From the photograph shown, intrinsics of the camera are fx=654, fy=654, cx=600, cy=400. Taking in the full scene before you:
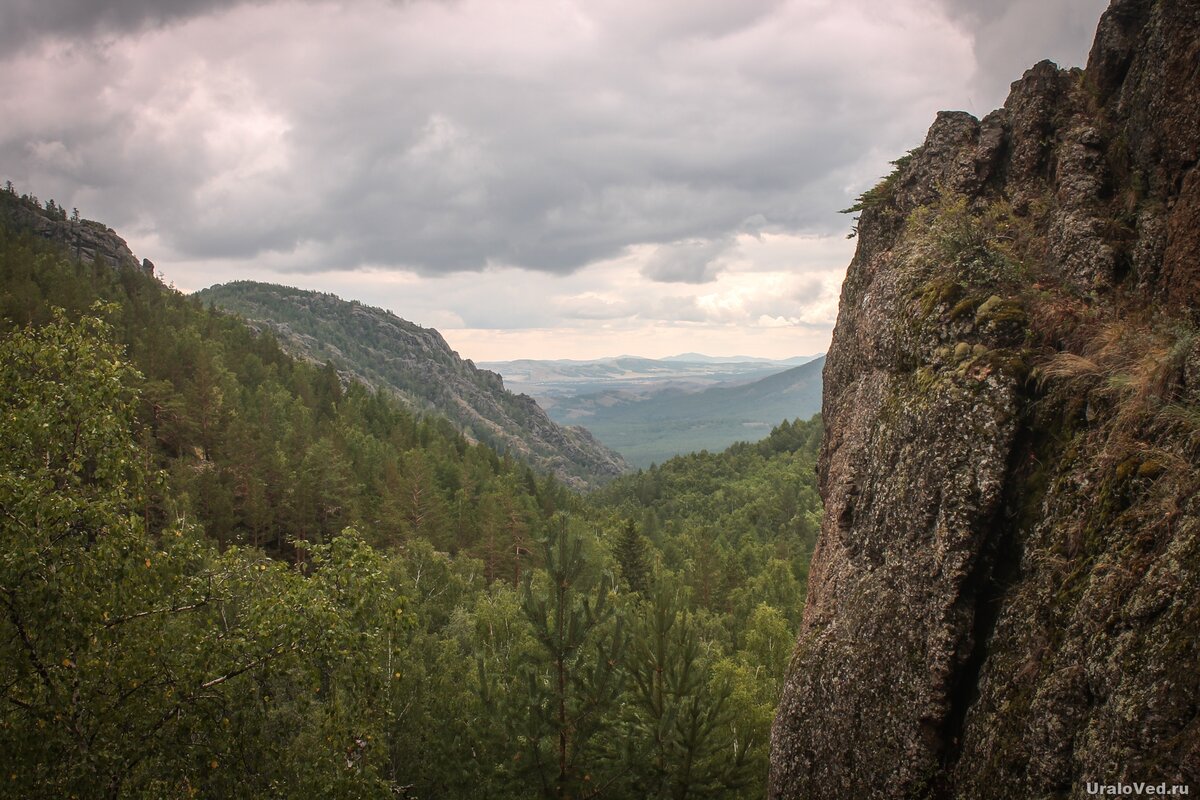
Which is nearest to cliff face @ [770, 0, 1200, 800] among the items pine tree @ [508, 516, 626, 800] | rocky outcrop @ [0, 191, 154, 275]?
pine tree @ [508, 516, 626, 800]

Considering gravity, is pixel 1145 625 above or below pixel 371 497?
above

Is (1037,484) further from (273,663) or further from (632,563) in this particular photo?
(632,563)

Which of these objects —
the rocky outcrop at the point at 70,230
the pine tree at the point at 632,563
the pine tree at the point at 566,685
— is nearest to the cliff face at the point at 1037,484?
the pine tree at the point at 566,685

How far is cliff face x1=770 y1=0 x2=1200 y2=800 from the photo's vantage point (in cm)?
638

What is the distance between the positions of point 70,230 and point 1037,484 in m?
186

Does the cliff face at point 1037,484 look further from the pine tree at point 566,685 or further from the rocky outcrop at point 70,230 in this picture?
the rocky outcrop at point 70,230

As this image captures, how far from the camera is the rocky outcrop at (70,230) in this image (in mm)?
137500

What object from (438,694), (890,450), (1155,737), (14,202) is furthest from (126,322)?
(14,202)

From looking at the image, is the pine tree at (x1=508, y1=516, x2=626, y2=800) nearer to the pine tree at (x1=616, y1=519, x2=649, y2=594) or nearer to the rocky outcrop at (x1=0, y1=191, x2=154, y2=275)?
the pine tree at (x1=616, y1=519, x2=649, y2=594)

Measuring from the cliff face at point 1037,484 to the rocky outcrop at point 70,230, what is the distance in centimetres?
15836

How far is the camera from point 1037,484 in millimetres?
8375

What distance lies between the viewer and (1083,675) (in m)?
6.50

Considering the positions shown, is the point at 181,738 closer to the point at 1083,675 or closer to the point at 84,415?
the point at 84,415

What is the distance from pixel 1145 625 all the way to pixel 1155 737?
0.98 m
